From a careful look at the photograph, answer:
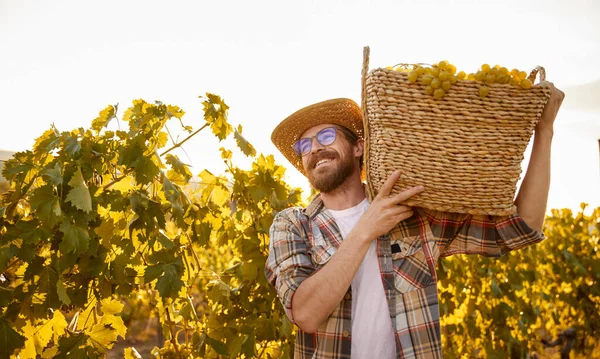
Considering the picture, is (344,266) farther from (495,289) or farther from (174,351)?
(495,289)

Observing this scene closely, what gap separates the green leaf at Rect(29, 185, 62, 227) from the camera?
2.08m

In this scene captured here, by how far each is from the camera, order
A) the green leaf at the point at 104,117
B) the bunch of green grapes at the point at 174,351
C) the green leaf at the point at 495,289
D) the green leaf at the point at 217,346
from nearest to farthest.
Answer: the green leaf at the point at 104,117, the green leaf at the point at 217,346, the bunch of green grapes at the point at 174,351, the green leaf at the point at 495,289

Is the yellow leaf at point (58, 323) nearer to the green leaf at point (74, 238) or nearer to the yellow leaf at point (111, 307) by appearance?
the yellow leaf at point (111, 307)

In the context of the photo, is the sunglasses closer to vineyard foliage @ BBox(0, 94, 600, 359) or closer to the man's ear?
the man's ear

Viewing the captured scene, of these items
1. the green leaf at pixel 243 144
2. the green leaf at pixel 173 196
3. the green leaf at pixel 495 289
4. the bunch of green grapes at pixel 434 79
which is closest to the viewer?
the bunch of green grapes at pixel 434 79

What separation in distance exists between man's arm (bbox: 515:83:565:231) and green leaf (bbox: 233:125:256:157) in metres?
1.45

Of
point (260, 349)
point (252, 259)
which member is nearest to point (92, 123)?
point (252, 259)

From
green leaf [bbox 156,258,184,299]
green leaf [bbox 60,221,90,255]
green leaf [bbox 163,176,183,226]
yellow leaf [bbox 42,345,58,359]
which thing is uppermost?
green leaf [bbox 163,176,183,226]

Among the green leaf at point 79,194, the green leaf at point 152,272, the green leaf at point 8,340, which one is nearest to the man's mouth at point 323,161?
the green leaf at point 152,272

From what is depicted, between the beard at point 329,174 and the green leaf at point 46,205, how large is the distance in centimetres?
102

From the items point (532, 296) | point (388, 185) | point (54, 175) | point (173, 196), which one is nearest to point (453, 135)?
point (388, 185)

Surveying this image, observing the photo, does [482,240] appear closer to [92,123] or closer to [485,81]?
[485,81]

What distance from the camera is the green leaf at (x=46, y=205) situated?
2.08 m

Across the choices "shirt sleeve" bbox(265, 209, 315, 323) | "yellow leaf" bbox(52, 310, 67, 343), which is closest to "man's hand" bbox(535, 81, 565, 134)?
"shirt sleeve" bbox(265, 209, 315, 323)
